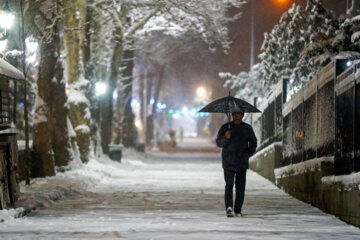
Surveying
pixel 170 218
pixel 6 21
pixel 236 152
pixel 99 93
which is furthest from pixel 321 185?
pixel 99 93

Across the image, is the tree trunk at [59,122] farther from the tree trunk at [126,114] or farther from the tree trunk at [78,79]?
the tree trunk at [126,114]

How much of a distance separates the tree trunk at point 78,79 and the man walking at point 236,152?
1436 cm

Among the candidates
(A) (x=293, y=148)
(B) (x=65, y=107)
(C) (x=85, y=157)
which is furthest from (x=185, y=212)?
(C) (x=85, y=157)

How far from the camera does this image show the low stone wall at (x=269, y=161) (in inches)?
787

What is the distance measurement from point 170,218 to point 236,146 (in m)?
1.58

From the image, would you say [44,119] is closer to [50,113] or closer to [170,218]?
[50,113]

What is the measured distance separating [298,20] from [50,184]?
574 inches

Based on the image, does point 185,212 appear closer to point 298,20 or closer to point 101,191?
point 101,191

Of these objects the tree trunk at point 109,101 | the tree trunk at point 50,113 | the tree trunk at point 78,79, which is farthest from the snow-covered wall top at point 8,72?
→ the tree trunk at point 109,101

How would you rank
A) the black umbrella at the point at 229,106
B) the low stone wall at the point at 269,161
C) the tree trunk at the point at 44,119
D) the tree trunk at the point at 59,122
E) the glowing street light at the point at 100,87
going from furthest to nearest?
the glowing street light at the point at 100,87
the tree trunk at the point at 59,122
the tree trunk at the point at 44,119
the low stone wall at the point at 269,161
the black umbrella at the point at 229,106

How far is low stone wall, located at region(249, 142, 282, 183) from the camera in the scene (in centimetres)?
1998

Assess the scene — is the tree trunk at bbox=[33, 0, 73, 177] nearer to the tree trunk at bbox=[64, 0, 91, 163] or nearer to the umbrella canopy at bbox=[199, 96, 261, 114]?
the tree trunk at bbox=[64, 0, 91, 163]

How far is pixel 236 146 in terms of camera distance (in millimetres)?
12328

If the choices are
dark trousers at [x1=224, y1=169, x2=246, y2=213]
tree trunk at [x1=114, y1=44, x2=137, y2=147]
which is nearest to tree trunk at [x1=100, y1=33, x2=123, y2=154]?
tree trunk at [x1=114, y1=44, x2=137, y2=147]
